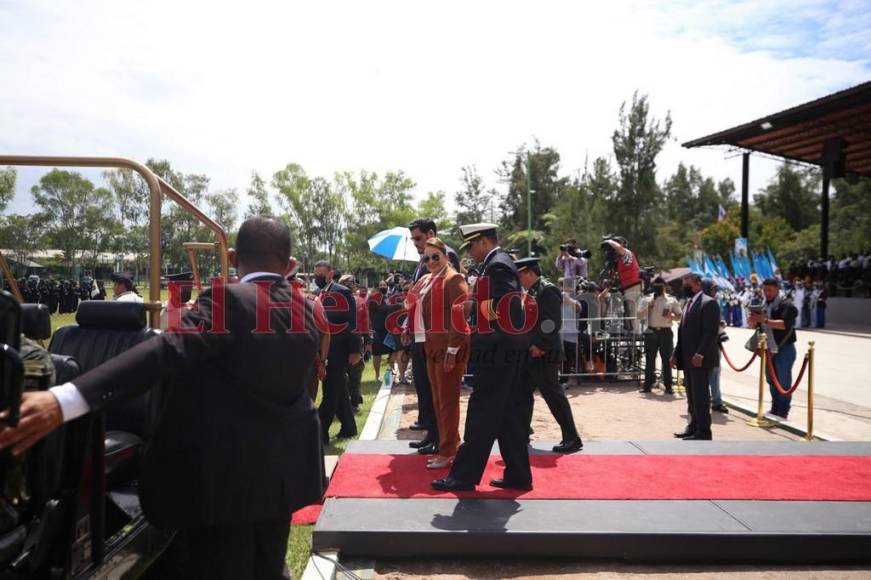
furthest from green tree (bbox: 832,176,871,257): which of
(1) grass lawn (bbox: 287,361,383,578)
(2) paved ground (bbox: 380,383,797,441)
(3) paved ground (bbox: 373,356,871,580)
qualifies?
(1) grass lawn (bbox: 287,361,383,578)

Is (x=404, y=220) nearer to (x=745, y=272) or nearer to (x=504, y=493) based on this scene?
(x=745, y=272)

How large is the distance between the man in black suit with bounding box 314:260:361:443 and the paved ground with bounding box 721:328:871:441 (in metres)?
5.76

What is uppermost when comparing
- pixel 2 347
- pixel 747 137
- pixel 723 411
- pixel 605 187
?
pixel 747 137

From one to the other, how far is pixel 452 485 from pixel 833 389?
891 cm

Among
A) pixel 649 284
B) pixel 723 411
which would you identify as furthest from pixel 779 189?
pixel 723 411

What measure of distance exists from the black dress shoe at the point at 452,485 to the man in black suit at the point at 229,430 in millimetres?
2448

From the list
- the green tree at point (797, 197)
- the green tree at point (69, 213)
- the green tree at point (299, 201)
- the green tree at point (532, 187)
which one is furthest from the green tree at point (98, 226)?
the green tree at point (797, 197)

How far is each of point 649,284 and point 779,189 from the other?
52025 millimetres

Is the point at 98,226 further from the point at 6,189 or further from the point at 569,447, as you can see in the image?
the point at 569,447

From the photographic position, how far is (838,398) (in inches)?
386

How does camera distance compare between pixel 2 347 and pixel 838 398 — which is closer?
pixel 2 347

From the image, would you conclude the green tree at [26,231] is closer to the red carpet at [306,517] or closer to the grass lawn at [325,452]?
the grass lawn at [325,452]

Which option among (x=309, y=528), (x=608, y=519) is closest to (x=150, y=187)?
(x=309, y=528)

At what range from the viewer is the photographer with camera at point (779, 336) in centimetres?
837
